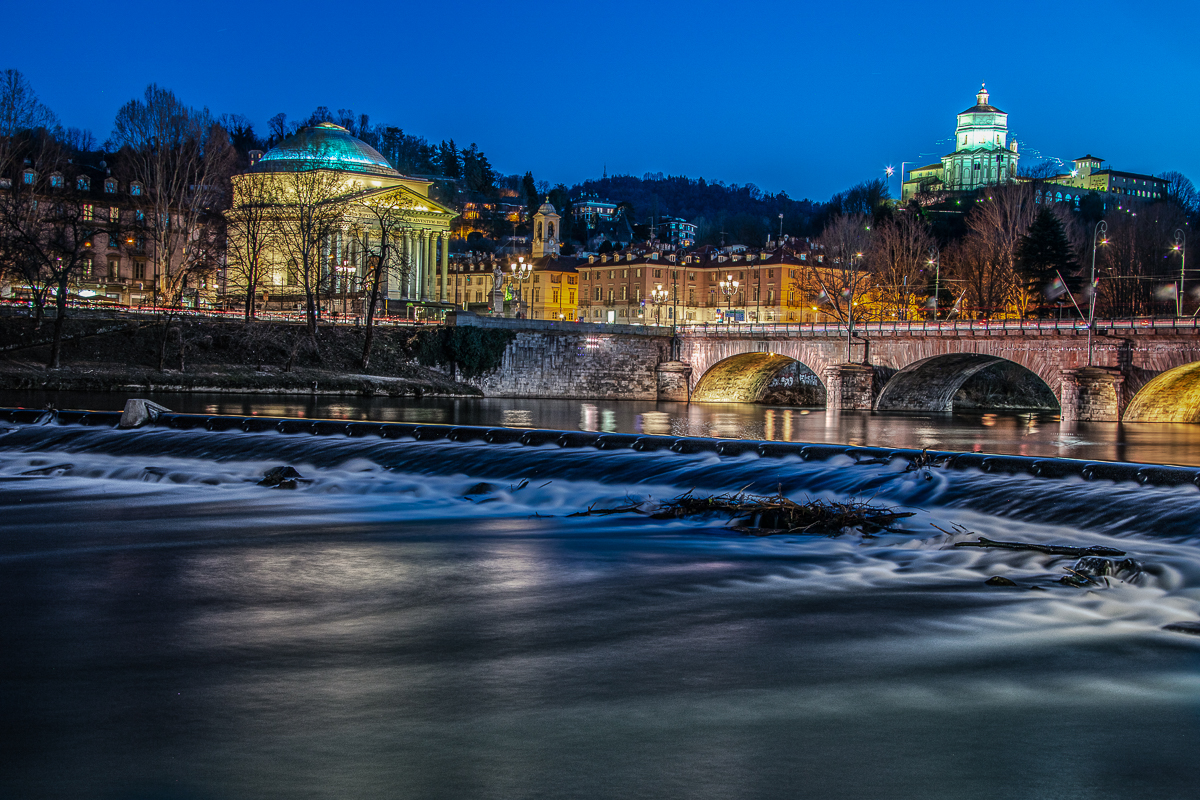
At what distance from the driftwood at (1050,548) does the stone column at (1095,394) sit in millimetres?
34479

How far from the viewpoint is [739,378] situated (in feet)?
228

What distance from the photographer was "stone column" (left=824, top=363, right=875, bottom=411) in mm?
56594

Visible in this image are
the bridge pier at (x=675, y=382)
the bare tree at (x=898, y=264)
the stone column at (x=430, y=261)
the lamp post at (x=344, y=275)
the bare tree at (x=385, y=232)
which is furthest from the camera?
the stone column at (x=430, y=261)

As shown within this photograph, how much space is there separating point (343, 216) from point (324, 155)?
1552 centimetres

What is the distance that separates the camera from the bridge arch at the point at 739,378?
67.9m

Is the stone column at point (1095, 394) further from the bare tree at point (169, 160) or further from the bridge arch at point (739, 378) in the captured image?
the bare tree at point (169, 160)

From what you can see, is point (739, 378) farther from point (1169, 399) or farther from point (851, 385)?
point (1169, 399)

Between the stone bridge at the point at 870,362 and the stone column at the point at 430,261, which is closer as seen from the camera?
the stone bridge at the point at 870,362

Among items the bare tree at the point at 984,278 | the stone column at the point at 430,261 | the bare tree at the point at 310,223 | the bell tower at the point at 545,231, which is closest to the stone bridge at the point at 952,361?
the bare tree at the point at 984,278

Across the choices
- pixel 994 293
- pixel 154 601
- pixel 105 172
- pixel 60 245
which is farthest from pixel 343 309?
pixel 154 601

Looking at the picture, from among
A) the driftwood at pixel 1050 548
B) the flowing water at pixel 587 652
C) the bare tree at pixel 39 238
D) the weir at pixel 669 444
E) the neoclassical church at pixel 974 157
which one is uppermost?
the neoclassical church at pixel 974 157

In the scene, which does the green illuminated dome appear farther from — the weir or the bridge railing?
the weir

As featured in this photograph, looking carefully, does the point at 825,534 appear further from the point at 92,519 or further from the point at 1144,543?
the point at 92,519

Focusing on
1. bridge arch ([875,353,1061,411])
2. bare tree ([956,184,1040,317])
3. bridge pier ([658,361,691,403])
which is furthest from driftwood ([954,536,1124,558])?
bare tree ([956,184,1040,317])
